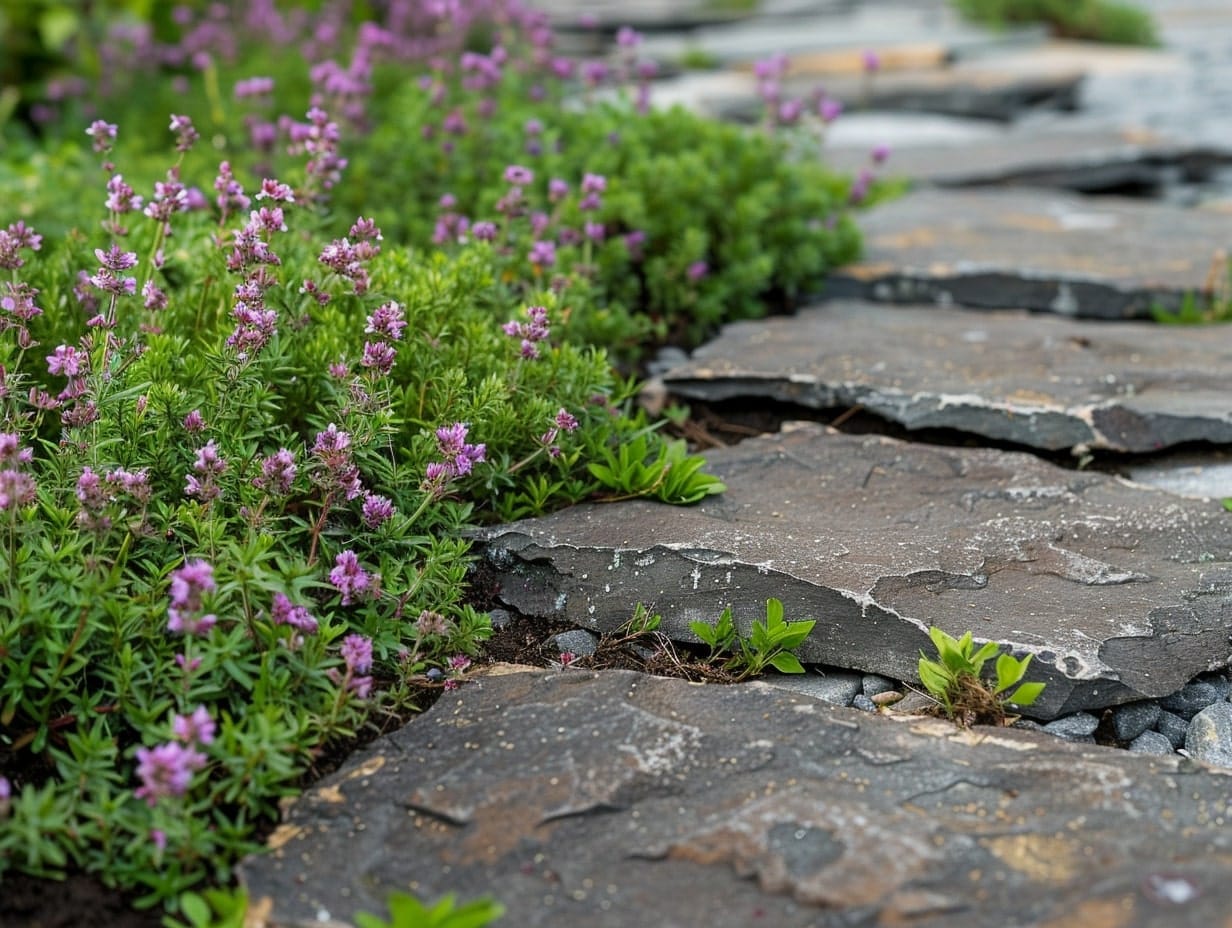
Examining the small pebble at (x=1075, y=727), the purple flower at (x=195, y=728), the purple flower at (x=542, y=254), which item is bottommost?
the small pebble at (x=1075, y=727)

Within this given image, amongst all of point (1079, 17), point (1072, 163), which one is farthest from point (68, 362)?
point (1079, 17)

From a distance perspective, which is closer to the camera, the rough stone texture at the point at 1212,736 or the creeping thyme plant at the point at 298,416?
the creeping thyme plant at the point at 298,416

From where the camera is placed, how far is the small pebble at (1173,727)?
276 cm

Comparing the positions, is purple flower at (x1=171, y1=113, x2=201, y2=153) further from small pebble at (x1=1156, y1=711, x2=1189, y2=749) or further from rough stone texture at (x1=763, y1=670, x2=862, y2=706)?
small pebble at (x1=1156, y1=711, x2=1189, y2=749)

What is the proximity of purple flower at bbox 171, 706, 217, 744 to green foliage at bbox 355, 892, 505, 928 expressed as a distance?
1.38 ft

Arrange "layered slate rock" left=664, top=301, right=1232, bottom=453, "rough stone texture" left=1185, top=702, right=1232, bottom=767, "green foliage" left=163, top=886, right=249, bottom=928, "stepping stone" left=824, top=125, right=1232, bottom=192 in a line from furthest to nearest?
"stepping stone" left=824, top=125, right=1232, bottom=192
"layered slate rock" left=664, top=301, right=1232, bottom=453
"rough stone texture" left=1185, top=702, right=1232, bottom=767
"green foliage" left=163, top=886, right=249, bottom=928

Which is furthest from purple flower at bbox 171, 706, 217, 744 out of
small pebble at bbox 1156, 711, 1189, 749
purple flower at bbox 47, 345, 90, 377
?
small pebble at bbox 1156, 711, 1189, 749

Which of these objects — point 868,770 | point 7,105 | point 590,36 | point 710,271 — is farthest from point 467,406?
point 590,36

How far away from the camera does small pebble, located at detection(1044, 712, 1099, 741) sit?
2.70m

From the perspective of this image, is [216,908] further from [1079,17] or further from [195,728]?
[1079,17]

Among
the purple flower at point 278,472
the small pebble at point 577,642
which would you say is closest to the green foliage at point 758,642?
the small pebble at point 577,642

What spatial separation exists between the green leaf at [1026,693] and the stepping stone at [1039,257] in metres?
2.98

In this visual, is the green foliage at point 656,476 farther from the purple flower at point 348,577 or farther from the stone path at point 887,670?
the purple flower at point 348,577

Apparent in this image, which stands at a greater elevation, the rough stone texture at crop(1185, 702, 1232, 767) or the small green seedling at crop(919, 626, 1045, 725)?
the small green seedling at crop(919, 626, 1045, 725)
